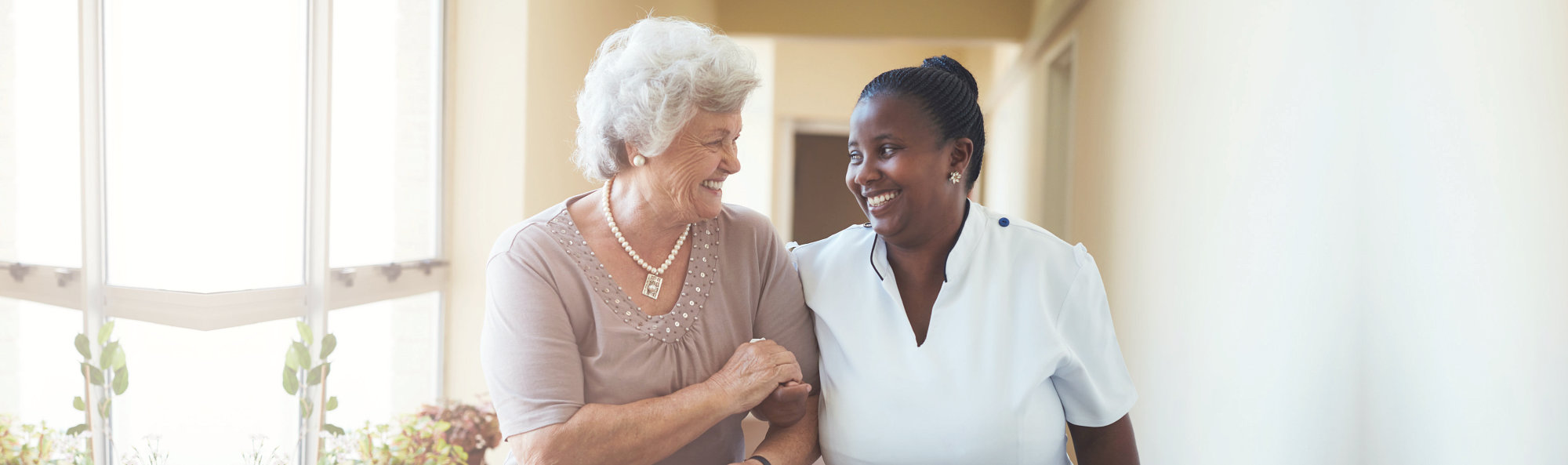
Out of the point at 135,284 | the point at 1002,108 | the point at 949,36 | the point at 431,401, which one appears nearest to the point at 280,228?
the point at 135,284

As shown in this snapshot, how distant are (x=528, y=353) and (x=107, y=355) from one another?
1.17 meters

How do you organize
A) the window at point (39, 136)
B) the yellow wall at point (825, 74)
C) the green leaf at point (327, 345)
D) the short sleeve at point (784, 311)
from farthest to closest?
the yellow wall at point (825, 74) → the green leaf at point (327, 345) → the window at point (39, 136) → the short sleeve at point (784, 311)

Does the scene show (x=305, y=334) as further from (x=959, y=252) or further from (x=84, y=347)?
(x=959, y=252)

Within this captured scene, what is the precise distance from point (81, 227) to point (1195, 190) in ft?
8.54

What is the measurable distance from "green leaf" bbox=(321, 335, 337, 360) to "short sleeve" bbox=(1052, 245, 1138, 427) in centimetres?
199

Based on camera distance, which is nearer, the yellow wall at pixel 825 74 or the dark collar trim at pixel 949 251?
the dark collar trim at pixel 949 251

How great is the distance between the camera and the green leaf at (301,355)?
2252 millimetres

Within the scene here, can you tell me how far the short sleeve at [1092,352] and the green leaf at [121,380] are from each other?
193 cm

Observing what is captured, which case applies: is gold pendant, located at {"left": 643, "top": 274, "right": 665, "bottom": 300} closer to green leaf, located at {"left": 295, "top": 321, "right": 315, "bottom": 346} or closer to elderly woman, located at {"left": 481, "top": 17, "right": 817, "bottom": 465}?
elderly woman, located at {"left": 481, "top": 17, "right": 817, "bottom": 465}

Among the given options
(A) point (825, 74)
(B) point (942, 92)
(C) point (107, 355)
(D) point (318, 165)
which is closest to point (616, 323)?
(B) point (942, 92)

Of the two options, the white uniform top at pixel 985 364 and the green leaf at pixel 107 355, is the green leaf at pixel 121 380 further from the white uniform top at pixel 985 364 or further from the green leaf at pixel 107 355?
the white uniform top at pixel 985 364

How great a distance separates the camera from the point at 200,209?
196 cm

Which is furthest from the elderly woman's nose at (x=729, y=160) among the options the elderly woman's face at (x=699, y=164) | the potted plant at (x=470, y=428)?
the potted plant at (x=470, y=428)

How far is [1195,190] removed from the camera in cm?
226
